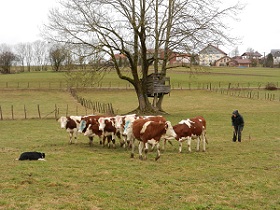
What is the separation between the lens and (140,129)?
13867mm

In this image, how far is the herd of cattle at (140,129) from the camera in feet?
45.3

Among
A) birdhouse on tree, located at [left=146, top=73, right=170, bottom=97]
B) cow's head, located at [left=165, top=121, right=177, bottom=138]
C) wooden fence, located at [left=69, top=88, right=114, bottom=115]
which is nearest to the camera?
cow's head, located at [left=165, top=121, right=177, bottom=138]

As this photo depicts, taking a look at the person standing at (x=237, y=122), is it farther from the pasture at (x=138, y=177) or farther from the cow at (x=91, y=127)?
the cow at (x=91, y=127)

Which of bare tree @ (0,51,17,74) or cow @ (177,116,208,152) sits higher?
bare tree @ (0,51,17,74)

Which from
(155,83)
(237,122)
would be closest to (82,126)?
(237,122)

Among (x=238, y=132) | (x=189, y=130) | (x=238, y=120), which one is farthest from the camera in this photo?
(x=238, y=132)

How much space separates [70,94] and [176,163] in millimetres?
47510

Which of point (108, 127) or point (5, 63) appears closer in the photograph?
point (108, 127)

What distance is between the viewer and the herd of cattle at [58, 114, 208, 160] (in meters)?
13.8

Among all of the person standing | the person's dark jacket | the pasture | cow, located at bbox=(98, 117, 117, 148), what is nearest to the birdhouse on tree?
the pasture

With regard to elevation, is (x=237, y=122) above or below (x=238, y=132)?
above

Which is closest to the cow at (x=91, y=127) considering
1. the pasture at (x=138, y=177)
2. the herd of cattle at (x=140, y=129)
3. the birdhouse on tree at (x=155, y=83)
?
the herd of cattle at (x=140, y=129)

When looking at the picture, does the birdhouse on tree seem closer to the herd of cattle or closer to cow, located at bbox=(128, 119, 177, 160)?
the herd of cattle

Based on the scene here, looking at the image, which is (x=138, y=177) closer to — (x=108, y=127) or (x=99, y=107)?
(x=108, y=127)
